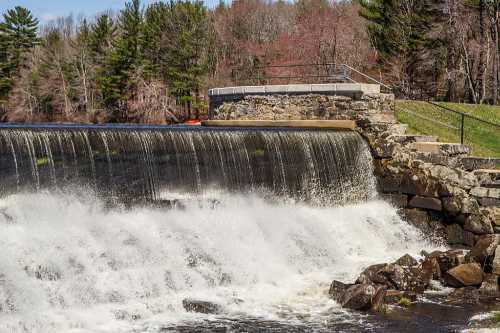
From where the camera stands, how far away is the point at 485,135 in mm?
17609

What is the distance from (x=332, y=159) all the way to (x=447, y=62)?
17.8 meters

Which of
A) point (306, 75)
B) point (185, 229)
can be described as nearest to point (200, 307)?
point (185, 229)

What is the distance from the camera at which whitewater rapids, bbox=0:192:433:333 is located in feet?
30.6

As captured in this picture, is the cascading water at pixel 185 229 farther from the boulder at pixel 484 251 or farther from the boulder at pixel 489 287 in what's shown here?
the boulder at pixel 489 287

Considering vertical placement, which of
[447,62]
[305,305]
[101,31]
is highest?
[101,31]

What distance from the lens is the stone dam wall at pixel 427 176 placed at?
47.9 ft

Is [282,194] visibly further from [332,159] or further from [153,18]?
[153,18]

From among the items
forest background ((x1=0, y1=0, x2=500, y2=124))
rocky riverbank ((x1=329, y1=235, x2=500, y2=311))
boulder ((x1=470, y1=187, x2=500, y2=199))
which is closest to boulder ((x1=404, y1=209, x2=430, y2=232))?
boulder ((x1=470, y1=187, x2=500, y2=199))

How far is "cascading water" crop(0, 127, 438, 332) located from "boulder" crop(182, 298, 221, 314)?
106mm

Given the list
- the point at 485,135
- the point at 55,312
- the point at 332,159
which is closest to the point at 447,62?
the point at 485,135

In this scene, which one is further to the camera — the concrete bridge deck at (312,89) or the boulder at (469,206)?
the concrete bridge deck at (312,89)

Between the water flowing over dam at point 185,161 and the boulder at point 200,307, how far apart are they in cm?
348

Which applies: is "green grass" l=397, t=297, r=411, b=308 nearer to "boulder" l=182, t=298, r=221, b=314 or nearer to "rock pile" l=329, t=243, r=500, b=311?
"rock pile" l=329, t=243, r=500, b=311

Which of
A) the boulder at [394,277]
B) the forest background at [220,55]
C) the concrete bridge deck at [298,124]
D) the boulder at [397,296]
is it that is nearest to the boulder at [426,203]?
the concrete bridge deck at [298,124]
